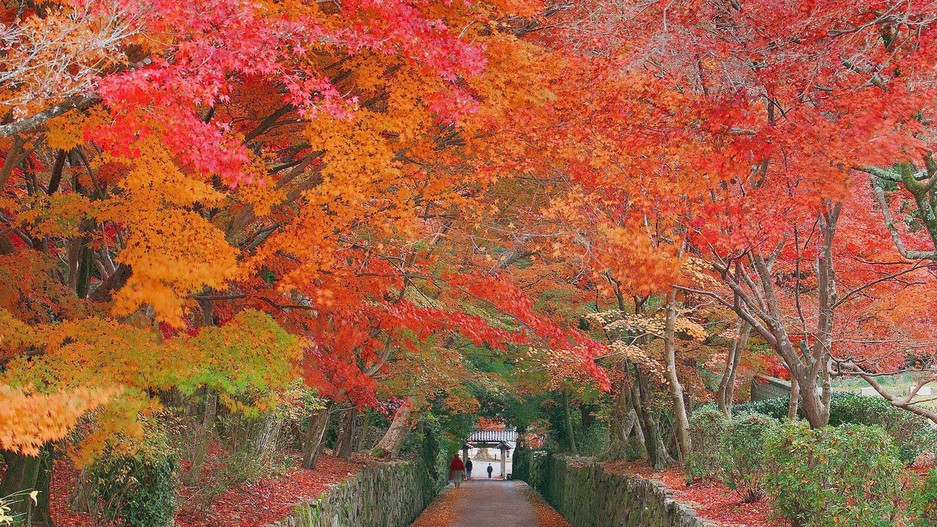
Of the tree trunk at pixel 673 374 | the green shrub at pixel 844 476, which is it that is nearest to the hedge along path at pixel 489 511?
the tree trunk at pixel 673 374

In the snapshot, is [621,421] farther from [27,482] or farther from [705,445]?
[27,482]

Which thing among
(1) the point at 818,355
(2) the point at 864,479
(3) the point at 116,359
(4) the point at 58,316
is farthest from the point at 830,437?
(4) the point at 58,316

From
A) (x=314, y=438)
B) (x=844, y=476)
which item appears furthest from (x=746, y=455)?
(x=314, y=438)

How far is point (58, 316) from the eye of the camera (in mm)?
9445

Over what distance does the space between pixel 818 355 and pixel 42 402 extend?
810 cm

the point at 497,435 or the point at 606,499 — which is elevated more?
the point at 497,435

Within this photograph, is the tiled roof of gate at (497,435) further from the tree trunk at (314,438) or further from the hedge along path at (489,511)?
the tree trunk at (314,438)

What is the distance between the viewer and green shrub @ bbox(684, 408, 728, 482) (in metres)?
12.3

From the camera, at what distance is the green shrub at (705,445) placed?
12344 millimetres

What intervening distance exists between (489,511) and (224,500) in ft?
55.6

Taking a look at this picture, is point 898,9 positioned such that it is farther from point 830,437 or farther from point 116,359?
point 116,359

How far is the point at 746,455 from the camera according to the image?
1038cm

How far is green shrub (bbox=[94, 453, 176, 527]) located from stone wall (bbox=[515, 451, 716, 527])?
5866 mm

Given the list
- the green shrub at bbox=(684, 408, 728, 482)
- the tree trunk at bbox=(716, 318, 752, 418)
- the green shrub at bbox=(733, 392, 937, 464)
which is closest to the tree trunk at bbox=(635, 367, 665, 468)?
the tree trunk at bbox=(716, 318, 752, 418)
